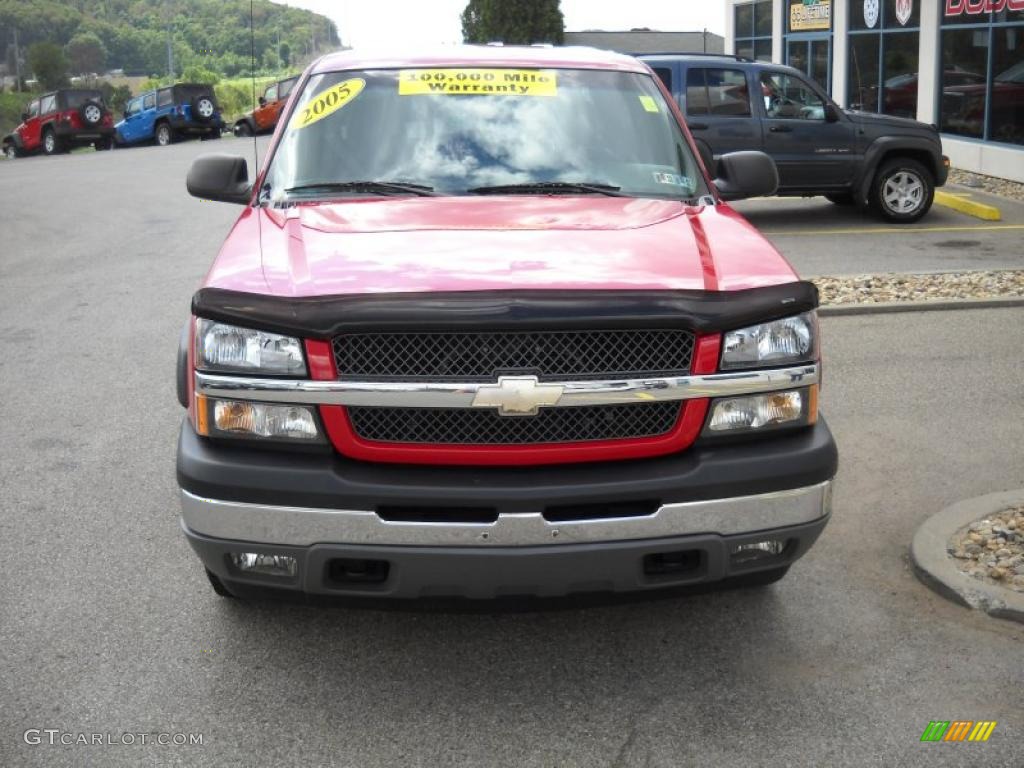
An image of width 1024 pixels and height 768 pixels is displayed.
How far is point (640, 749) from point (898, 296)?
7161mm

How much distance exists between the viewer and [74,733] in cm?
369

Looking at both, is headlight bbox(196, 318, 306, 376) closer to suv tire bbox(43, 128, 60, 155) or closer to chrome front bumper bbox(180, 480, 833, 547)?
Answer: chrome front bumper bbox(180, 480, 833, 547)

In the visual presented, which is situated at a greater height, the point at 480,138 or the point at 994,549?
the point at 480,138

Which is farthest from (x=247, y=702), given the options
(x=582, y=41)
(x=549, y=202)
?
(x=582, y=41)

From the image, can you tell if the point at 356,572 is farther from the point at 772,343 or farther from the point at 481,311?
→ the point at 772,343

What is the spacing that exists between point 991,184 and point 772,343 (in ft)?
52.9

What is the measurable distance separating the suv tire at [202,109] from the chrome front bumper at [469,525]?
→ 38.7 m

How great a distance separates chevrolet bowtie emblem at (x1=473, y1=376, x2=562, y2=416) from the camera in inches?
141

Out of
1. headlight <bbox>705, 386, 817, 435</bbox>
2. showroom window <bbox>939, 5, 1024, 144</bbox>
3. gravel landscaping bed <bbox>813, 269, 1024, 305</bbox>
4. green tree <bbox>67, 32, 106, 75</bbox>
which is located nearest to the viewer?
headlight <bbox>705, 386, 817, 435</bbox>

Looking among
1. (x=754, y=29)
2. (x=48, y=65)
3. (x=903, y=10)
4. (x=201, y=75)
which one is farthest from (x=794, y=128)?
(x=48, y=65)

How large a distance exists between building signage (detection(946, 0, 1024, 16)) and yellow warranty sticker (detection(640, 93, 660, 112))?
14.1 metres

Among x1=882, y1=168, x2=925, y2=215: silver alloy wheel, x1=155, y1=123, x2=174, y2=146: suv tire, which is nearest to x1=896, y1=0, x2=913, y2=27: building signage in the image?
x1=882, y1=168, x2=925, y2=215: silver alloy wheel

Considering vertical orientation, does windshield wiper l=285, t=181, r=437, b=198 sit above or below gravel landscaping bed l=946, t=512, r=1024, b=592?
above
